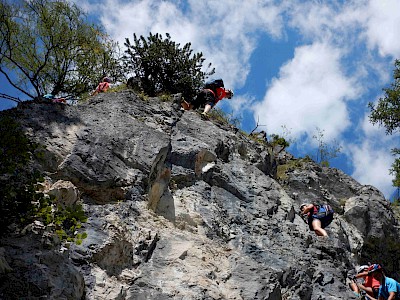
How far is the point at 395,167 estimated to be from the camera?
2017cm

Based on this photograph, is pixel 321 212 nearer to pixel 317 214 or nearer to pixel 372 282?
pixel 317 214

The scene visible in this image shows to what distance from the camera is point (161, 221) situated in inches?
311

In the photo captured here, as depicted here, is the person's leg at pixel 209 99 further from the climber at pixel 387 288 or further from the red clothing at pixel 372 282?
the climber at pixel 387 288

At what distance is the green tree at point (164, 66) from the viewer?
14797 mm

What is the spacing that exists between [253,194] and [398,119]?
12449 millimetres

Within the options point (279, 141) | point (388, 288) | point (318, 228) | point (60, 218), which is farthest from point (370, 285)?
point (279, 141)

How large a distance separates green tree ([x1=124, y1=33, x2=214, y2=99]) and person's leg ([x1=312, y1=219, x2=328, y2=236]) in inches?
251

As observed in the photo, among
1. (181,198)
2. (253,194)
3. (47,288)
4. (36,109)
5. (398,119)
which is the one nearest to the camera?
(47,288)

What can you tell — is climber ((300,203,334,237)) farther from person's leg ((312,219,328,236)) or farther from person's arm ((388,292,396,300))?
person's arm ((388,292,396,300))

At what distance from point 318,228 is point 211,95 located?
5401 mm

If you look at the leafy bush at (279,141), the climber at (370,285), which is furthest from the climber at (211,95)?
the climber at (370,285)

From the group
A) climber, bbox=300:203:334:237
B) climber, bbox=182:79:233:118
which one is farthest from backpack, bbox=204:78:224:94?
climber, bbox=300:203:334:237

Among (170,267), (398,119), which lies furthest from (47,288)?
(398,119)

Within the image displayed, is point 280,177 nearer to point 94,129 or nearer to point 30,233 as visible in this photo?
point 94,129
